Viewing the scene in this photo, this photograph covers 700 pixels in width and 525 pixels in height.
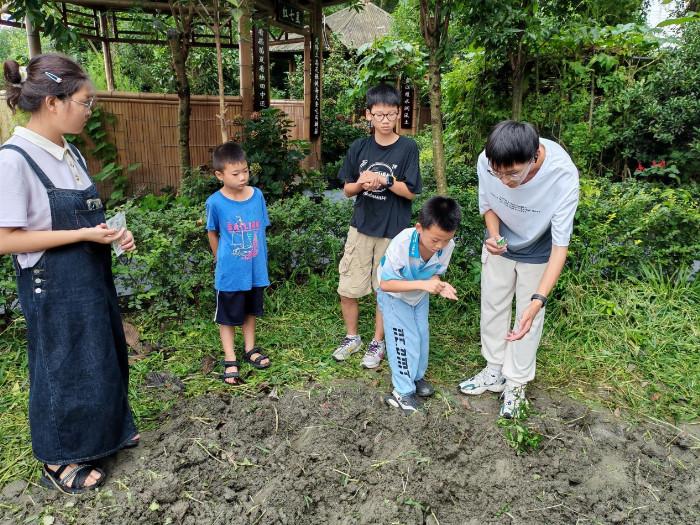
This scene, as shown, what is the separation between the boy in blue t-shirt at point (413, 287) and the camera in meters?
2.58

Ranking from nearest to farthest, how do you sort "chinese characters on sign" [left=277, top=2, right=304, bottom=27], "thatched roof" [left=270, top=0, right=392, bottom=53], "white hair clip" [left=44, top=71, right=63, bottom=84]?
"white hair clip" [left=44, top=71, right=63, bottom=84], "chinese characters on sign" [left=277, top=2, right=304, bottom=27], "thatched roof" [left=270, top=0, right=392, bottom=53]

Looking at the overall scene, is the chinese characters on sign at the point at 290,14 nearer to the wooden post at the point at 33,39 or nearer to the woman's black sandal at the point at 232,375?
the wooden post at the point at 33,39

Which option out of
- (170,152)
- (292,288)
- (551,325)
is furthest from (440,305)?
(170,152)

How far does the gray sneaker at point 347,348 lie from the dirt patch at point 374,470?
49 cm

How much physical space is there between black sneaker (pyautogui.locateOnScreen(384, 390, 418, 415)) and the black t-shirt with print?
1035mm

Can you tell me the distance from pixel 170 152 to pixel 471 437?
6419 mm

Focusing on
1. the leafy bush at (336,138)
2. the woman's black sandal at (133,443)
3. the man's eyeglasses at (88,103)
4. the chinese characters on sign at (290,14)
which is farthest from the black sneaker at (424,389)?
the leafy bush at (336,138)

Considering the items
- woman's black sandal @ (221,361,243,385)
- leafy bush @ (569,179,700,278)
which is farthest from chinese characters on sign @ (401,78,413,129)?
woman's black sandal @ (221,361,243,385)

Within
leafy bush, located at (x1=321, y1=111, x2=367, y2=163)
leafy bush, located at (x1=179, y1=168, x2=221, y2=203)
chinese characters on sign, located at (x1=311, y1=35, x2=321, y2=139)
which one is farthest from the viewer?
leafy bush, located at (x1=321, y1=111, x2=367, y2=163)

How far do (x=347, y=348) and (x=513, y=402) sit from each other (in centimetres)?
118

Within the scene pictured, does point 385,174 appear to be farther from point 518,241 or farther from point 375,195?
point 518,241

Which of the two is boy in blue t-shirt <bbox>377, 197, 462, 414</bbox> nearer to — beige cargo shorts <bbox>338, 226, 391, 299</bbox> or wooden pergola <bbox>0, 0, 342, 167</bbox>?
beige cargo shorts <bbox>338, 226, 391, 299</bbox>

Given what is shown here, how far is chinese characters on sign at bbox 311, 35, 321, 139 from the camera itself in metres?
9.30

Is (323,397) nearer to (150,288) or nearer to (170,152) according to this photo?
(150,288)
